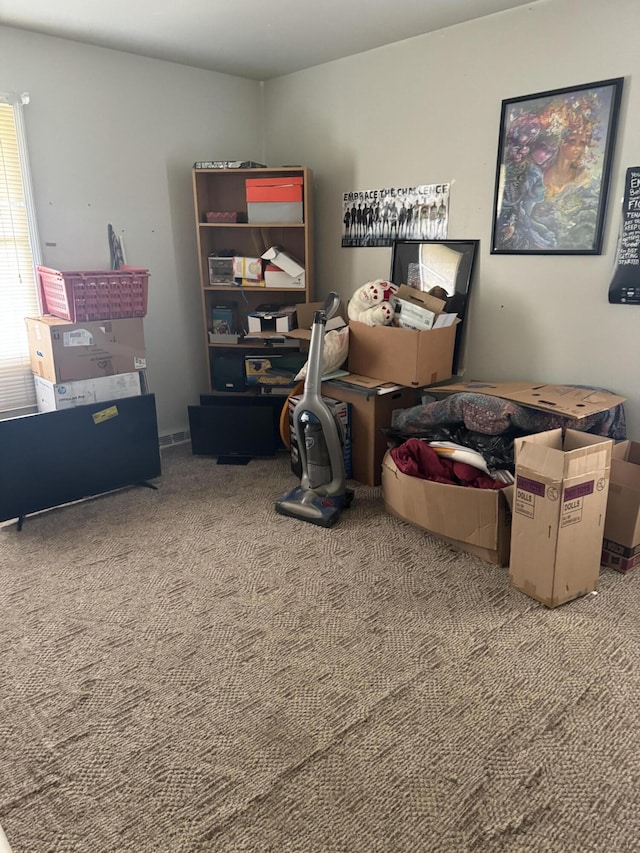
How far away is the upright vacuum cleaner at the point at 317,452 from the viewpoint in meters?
3.02

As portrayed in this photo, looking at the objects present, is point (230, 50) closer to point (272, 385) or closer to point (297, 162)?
point (297, 162)

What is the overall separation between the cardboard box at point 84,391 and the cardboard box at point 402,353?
52.7 inches

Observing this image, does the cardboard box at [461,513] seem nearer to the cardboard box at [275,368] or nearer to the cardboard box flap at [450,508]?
the cardboard box flap at [450,508]

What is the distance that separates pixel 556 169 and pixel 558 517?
1.83 meters

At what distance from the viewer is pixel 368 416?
3.39 m

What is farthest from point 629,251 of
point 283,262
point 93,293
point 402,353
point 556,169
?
point 93,293

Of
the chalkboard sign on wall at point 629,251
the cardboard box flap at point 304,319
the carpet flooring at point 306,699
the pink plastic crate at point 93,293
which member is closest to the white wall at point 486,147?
the chalkboard sign on wall at point 629,251

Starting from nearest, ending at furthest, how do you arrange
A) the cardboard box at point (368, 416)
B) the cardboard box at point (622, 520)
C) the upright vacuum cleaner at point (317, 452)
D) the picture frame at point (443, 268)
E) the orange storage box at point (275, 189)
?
the cardboard box at point (622, 520) < the upright vacuum cleaner at point (317, 452) < the cardboard box at point (368, 416) < the picture frame at point (443, 268) < the orange storage box at point (275, 189)

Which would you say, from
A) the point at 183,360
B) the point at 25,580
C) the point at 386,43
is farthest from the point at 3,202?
the point at 386,43

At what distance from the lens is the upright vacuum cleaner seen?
3.02m

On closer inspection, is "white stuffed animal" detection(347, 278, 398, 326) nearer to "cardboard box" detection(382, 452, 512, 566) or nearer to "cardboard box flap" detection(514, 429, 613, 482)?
"cardboard box" detection(382, 452, 512, 566)

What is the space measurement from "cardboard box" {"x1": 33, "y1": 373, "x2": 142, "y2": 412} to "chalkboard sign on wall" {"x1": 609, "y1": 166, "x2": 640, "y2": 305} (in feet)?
8.65

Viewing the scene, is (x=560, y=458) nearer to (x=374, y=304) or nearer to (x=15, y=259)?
(x=374, y=304)

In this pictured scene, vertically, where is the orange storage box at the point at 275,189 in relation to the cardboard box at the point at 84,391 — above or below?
above
